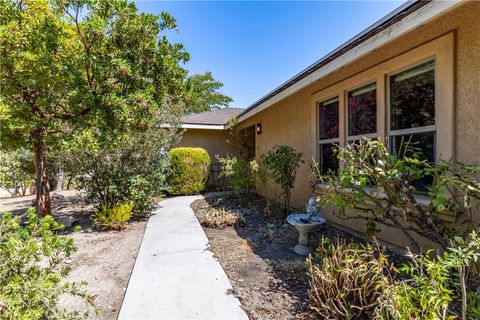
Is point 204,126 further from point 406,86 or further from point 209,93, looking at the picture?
point 209,93

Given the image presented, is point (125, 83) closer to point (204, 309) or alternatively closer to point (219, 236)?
point (219, 236)

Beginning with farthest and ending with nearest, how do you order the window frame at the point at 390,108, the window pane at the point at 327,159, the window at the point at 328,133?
the window pane at the point at 327,159
the window at the point at 328,133
the window frame at the point at 390,108

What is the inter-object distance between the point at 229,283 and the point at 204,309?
62cm

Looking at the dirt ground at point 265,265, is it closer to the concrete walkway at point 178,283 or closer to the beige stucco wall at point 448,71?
the concrete walkway at point 178,283

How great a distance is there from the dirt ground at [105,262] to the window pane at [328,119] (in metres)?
4.78

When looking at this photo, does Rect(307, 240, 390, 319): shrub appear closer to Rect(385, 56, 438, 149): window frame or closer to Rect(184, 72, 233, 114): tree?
Rect(385, 56, 438, 149): window frame

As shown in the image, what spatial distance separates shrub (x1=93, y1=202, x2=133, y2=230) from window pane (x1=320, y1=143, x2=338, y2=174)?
16.5 ft

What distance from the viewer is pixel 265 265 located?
4.01m

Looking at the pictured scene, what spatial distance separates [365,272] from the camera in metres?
2.62

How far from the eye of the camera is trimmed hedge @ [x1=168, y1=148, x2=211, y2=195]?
10.9m

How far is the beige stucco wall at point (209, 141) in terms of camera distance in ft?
43.6

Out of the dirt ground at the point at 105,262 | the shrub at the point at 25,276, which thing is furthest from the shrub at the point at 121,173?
the shrub at the point at 25,276

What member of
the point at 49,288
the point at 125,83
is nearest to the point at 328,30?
the point at 125,83

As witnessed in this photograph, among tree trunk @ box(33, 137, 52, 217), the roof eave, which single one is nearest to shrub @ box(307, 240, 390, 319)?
tree trunk @ box(33, 137, 52, 217)
